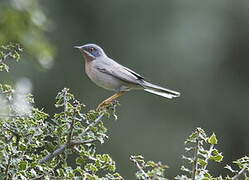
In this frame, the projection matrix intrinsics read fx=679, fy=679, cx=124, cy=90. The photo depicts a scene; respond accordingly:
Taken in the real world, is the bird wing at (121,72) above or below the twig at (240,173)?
above

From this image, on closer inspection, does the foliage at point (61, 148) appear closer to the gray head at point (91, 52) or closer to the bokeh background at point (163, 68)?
the gray head at point (91, 52)

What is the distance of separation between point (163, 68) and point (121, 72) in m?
6.60

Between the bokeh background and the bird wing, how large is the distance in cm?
510

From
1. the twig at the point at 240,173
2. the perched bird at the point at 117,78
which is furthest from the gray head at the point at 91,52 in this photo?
the twig at the point at 240,173

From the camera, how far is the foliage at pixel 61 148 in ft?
7.66

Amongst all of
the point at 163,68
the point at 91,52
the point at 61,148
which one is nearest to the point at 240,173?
the point at 61,148

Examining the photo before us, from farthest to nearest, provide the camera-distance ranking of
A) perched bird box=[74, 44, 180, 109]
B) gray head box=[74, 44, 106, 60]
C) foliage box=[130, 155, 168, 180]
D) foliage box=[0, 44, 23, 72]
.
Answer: gray head box=[74, 44, 106, 60] → perched bird box=[74, 44, 180, 109] → foliage box=[0, 44, 23, 72] → foliage box=[130, 155, 168, 180]

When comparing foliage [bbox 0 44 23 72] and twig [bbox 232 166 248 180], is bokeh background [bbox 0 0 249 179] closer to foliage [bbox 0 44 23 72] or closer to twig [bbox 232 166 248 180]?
foliage [bbox 0 44 23 72]

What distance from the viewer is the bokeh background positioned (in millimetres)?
11086

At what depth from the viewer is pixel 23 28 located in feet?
7.45

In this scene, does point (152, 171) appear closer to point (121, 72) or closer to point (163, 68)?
point (121, 72)

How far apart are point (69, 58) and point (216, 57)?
2.66 m

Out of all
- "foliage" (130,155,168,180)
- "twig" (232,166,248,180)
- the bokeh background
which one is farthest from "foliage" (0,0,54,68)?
the bokeh background

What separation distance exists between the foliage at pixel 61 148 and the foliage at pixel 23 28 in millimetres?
205
